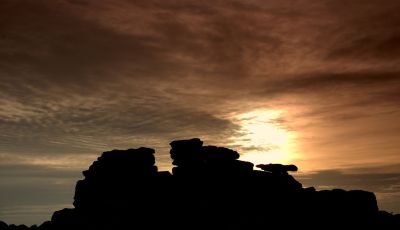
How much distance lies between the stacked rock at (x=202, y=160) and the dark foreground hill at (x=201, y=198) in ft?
0.69

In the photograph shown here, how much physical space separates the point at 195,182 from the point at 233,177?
8.40 meters

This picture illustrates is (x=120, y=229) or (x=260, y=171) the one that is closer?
(x=120, y=229)

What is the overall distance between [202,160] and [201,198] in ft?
27.8

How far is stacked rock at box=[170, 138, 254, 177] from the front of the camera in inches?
3797

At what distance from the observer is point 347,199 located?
95438 millimetres

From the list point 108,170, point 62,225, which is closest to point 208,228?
point 108,170

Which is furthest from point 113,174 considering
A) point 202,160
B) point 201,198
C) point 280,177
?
point 280,177

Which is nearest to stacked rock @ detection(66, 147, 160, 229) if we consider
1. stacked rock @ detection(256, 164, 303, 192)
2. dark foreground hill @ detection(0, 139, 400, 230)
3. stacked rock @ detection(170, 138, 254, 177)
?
dark foreground hill @ detection(0, 139, 400, 230)

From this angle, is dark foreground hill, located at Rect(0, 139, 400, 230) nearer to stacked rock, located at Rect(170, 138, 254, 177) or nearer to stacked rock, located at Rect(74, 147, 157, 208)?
stacked rock, located at Rect(74, 147, 157, 208)

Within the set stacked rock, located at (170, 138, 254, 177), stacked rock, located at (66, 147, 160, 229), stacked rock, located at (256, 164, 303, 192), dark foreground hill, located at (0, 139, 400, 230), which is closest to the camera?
dark foreground hill, located at (0, 139, 400, 230)

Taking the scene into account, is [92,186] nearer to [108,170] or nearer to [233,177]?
[108,170]

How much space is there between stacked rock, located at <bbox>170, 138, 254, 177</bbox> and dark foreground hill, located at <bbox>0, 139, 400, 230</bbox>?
0.21 metres

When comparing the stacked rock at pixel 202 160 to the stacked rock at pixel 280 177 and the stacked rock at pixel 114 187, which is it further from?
the stacked rock at pixel 114 187

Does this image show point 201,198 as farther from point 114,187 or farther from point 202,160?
point 114,187
